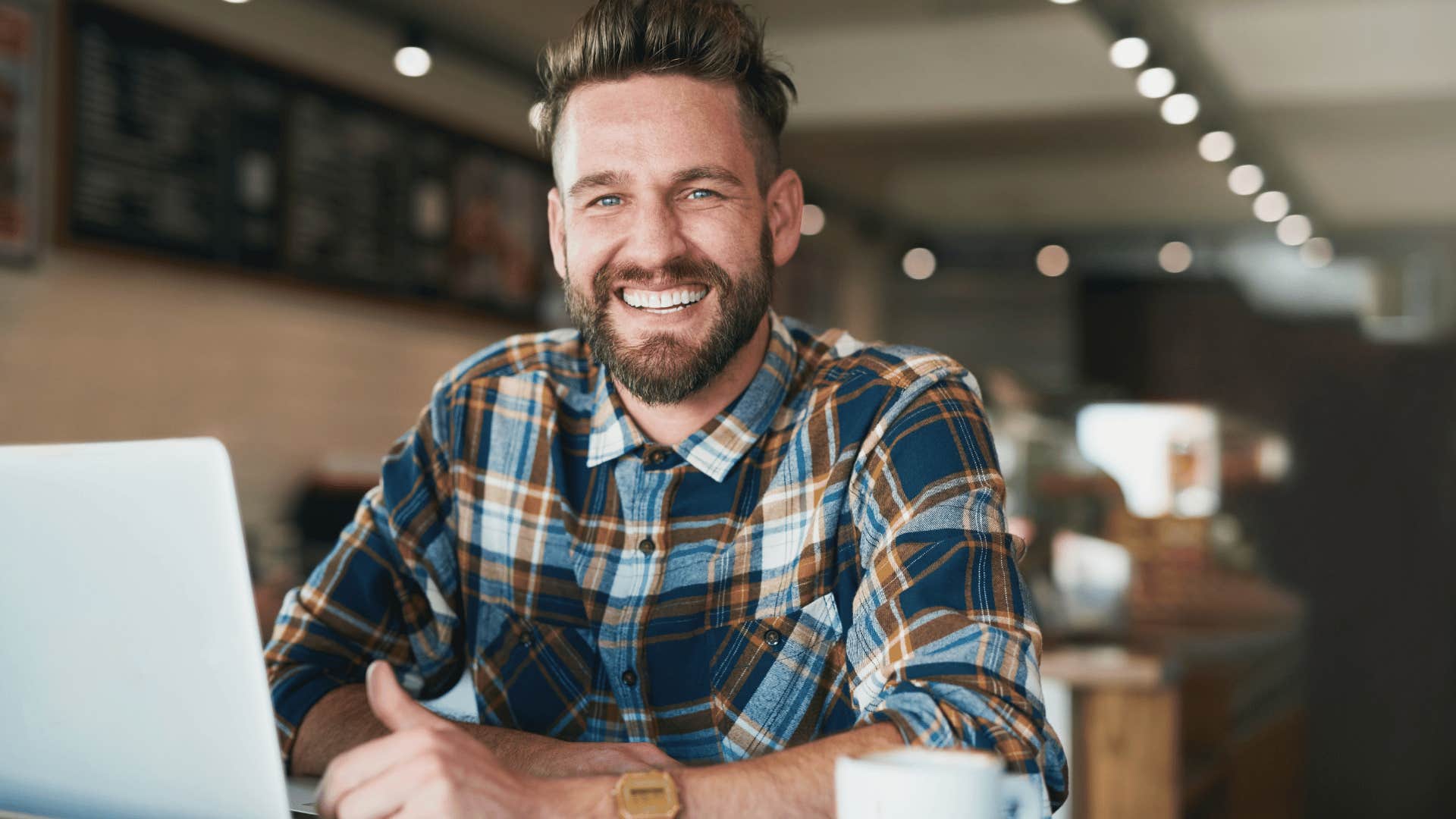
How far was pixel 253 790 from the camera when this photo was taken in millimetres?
794

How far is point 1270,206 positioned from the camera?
5992 mm

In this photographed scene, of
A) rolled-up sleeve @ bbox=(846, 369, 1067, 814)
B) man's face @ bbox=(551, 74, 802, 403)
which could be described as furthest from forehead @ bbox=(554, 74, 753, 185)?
rolled-up sleeve @ bbox=(846, 369, 1067, 814)

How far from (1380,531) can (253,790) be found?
581 cm

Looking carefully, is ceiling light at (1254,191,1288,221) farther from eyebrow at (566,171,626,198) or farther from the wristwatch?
the wristwatch

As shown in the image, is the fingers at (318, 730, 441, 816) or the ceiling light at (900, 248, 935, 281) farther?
the ceiling light at (900, 248, 935, 281)

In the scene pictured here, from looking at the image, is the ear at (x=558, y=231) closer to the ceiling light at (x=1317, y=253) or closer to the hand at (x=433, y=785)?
the hand at (x=433, y=785)

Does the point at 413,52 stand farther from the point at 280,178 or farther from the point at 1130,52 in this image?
the point at 1130,52

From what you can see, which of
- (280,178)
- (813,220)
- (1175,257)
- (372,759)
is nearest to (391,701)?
(372,759)

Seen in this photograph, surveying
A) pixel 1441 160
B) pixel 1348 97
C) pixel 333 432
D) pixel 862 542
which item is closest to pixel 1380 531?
pixel 1441 160

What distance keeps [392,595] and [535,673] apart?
16 cm

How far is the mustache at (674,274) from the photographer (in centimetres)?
133

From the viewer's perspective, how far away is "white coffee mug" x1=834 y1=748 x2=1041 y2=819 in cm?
71

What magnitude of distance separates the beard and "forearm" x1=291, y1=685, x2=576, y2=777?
1.13ft

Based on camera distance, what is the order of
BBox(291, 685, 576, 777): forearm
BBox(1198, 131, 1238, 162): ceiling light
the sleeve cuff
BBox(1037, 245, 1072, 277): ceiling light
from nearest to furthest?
1. BBox(291, 685, 576, 777): forearm
2. the sleeve cuff
3. BBox(1198, 131, 1238, 162): ceiling light
4. BBox(1037, 245, 1072, 277): ceiling light
